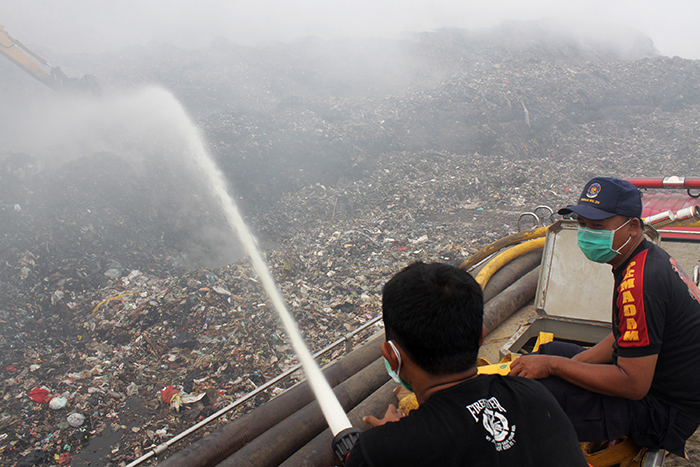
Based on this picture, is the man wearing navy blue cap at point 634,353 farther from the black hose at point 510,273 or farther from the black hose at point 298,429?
the black hose at point 510,273

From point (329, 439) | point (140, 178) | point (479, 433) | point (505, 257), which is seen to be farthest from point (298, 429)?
point (140, 178)

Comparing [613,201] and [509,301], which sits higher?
[613,201]

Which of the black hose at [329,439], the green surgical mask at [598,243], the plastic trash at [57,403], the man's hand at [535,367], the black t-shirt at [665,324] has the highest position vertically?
the green surgical mask at [598,243]

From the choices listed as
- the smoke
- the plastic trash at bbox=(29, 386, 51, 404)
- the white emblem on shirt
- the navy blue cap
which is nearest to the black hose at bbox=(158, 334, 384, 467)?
the white emblem on shirt

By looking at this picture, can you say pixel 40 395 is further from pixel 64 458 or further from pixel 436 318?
pixel 436 318

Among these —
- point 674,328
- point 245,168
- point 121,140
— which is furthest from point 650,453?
point 121,140

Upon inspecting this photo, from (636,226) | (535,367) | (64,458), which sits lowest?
(64,458)

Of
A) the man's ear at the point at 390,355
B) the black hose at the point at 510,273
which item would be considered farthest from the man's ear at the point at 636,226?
the black hose at the point at 510,273
